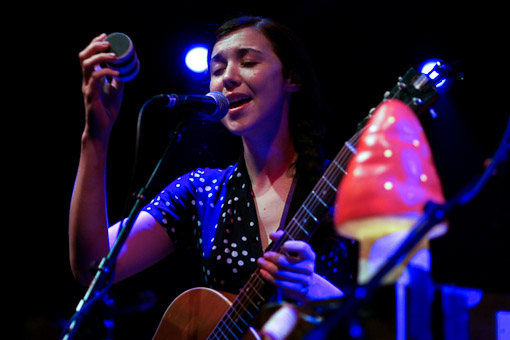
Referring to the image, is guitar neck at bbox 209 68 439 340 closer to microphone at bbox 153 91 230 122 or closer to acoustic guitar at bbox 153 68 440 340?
acoustic guitar at bbox 153 68 440 340

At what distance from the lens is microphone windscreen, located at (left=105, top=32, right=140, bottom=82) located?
1.59 meters

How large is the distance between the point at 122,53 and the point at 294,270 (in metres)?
0.91

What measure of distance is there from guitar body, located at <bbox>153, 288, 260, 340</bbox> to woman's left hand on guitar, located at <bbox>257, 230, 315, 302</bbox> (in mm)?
340

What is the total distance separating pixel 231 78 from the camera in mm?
2248

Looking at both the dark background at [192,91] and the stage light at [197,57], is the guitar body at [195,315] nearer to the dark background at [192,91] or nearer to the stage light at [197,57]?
the dark background at [192,91]

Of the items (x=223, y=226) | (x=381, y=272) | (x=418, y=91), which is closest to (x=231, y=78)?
(x=223, y=226)

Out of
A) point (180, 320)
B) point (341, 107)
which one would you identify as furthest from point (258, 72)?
point (341, 107)

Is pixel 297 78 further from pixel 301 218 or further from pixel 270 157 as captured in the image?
pixel 301 218

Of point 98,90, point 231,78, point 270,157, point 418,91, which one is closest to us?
point 418,91

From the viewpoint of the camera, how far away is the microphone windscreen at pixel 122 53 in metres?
1.59

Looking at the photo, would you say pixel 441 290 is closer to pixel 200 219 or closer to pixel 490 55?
pixel 200 219

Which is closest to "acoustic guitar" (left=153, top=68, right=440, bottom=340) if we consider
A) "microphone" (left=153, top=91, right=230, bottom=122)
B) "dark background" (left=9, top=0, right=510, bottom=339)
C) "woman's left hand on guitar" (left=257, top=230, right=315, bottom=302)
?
"woman's left hand on guitar" (left=257, top=230, right=315, bottom=302)

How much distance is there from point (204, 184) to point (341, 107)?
1420 millimetres

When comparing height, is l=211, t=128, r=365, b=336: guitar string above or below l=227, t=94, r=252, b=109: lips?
below
